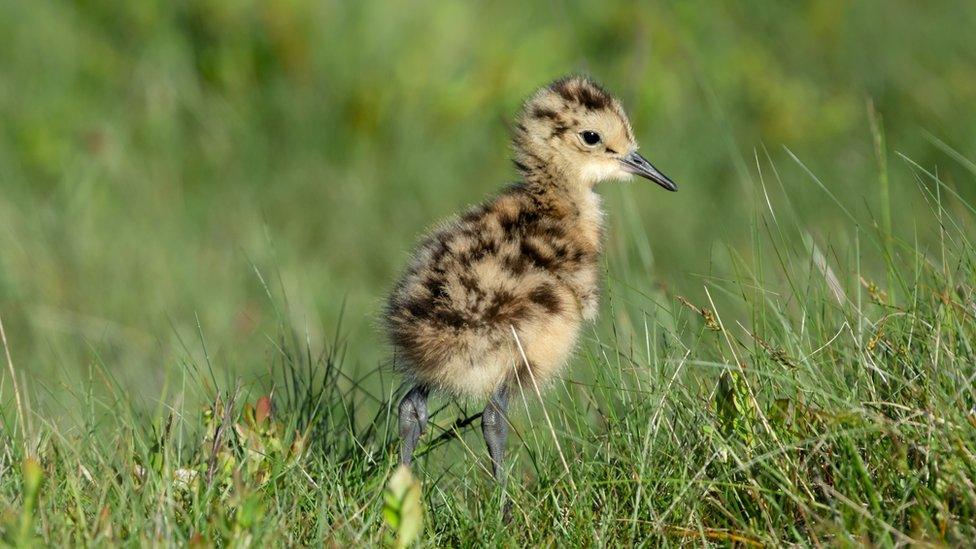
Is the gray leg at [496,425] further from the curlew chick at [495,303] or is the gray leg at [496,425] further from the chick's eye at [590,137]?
the chick's eye at [590,137]

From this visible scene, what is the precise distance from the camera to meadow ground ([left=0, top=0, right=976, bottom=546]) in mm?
3121

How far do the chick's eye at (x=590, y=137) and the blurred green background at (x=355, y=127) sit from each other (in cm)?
223

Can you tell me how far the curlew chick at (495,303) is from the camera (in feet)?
12.0

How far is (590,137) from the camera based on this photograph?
4.37 metres

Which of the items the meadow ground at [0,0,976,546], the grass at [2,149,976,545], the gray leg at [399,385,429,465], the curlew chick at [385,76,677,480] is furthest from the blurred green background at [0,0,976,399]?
the grass at [2,149,976,545]

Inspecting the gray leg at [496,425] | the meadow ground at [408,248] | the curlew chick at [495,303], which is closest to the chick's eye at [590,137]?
the curlew chick at [495,303]

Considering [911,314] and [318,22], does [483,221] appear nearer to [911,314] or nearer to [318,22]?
[911,314]

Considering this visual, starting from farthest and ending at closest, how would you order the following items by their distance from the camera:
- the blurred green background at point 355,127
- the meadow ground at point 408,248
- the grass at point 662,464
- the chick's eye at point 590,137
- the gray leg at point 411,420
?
the blurred green background at point 355,127
the chick's eye at point 590,137
the gray leg at point 411,420
the meadow ground at point 408,248
the grass at point 662,464

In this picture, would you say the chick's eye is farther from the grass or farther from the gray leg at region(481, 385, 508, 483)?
the gray leg at region(481, 385, 508, 483)

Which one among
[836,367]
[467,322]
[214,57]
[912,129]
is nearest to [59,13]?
[214,57]

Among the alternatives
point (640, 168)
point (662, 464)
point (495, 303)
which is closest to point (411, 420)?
point (495, 303)

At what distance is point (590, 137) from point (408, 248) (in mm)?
2847

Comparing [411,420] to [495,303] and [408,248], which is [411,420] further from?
[408,248]

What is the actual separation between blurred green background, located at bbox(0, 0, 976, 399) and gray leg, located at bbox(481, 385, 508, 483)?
284 centimetres
